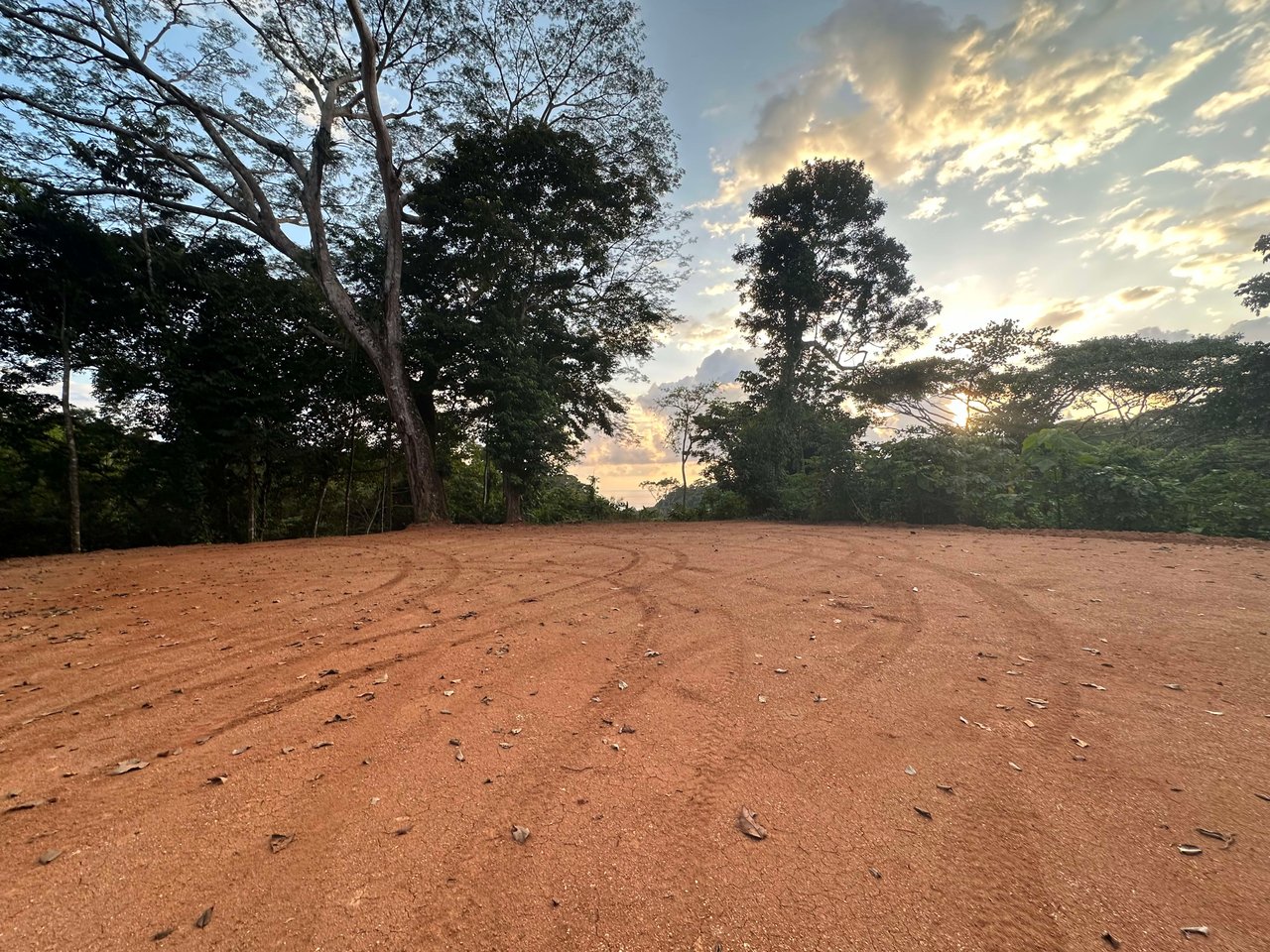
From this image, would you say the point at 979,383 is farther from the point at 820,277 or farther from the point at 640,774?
the point at 640,774

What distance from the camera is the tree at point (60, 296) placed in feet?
27.1

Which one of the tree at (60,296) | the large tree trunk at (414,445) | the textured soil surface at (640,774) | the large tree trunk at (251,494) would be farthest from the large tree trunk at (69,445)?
the textured soil surface at (640,774)

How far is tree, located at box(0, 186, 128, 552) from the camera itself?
827cm

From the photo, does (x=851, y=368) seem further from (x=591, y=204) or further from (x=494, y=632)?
(x=494, y=632)

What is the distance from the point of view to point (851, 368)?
53.5 ft

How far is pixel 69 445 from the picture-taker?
876 cm

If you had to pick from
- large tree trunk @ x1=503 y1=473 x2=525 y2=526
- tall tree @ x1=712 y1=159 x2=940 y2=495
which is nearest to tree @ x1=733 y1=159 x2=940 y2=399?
tall tree @ x1=712 y1=159 x2=940 y2=495

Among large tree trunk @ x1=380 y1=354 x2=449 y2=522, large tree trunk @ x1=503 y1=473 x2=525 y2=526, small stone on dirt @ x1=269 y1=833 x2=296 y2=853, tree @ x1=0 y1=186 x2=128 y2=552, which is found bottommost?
small stone on dirt @ x1=269 y1=833 x2=296 y2=853

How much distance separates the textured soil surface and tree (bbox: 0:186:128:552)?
320 inches

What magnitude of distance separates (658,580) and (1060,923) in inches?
157

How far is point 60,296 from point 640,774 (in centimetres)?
1379

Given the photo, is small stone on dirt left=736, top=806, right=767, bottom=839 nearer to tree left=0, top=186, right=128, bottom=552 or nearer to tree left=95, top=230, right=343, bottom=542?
tree left=95, top=230, right=343, bottom=542

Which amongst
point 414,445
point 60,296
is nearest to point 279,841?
point 414,445

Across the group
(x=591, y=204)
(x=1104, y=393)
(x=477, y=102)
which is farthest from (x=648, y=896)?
(x=1104, y=393)
